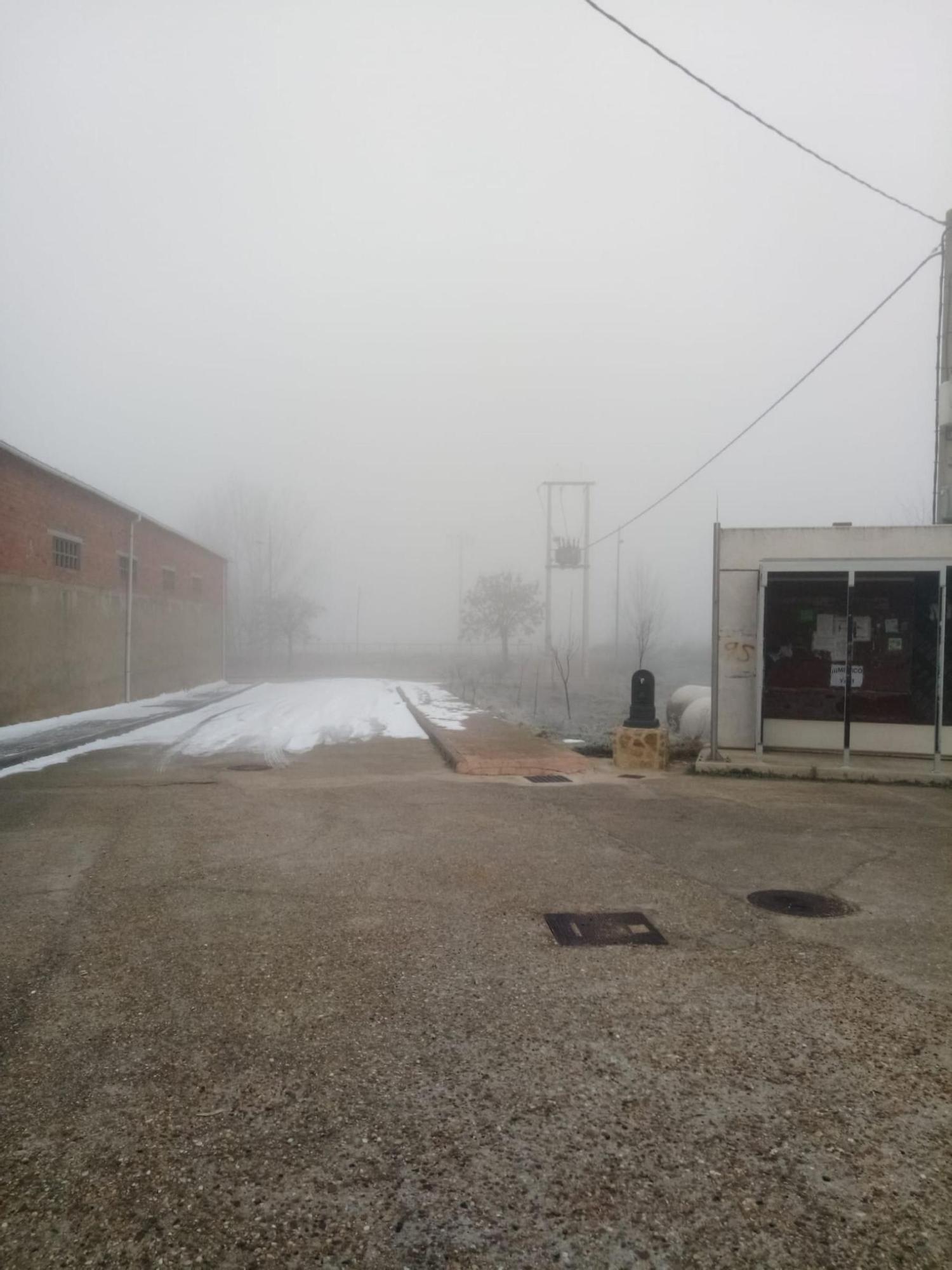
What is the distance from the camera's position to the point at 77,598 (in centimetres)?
1816

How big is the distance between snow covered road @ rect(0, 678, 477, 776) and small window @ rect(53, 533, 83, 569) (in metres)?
3.38

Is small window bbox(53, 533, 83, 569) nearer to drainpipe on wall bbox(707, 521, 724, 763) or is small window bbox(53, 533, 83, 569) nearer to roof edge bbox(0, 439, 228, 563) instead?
roof edge bbox(0, 439, 228, 563)

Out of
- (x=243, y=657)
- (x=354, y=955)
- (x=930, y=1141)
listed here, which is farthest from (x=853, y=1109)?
(x=243, y=657)

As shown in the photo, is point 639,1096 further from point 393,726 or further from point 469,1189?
point 393,726

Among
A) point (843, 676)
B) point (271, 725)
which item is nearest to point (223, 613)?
point (271, 725)

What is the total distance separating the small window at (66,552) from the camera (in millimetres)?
17219

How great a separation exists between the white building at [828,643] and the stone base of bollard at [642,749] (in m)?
0.71

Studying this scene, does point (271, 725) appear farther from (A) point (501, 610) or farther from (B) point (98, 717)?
(A) point (501, 610)

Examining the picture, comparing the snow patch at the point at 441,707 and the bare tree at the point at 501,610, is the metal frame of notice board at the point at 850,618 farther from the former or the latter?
the bare tree at the point at 501,610

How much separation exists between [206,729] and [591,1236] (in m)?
14.8

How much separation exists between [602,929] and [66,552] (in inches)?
661

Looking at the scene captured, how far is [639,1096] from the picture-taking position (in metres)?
2.82

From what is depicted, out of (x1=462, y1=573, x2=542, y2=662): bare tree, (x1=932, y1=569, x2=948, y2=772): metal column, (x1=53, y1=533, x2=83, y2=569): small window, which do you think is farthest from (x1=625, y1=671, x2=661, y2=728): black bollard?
(x1=462, y1=573, x2=542, y2=662): bare tree

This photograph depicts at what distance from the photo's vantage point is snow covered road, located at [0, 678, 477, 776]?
42.2 feet
